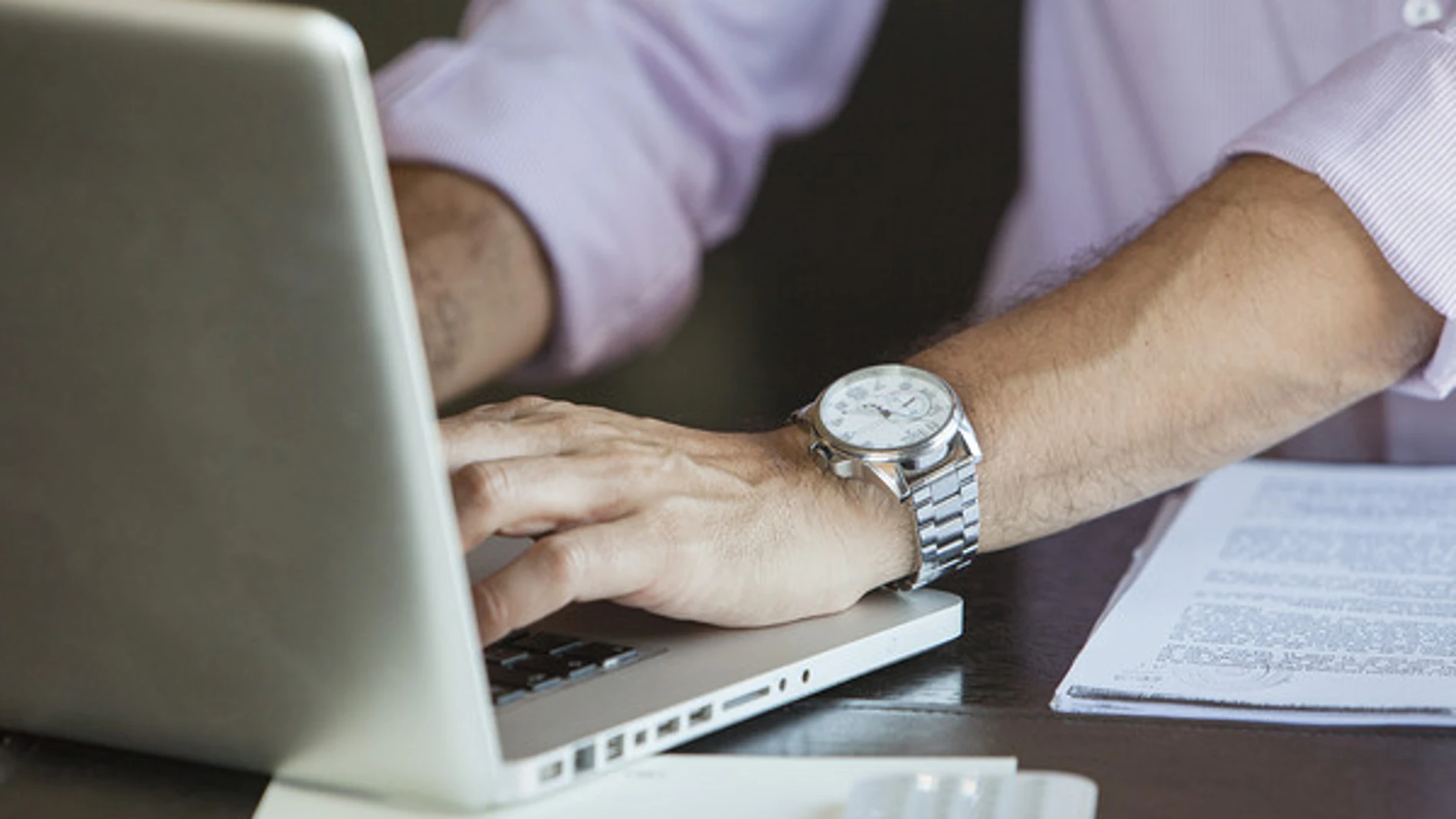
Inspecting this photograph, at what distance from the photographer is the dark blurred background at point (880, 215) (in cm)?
226

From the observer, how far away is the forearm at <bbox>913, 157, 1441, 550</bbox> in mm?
1061

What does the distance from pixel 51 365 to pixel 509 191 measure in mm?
796

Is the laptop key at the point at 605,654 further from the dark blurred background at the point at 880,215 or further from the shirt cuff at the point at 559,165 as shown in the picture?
the dark blurred background at the point at 880,215

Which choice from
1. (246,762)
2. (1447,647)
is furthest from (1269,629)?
(246,762)

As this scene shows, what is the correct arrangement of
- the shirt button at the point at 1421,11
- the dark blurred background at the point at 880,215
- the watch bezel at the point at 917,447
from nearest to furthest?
the watch bezel at the point at 917,447 → the shirt button at the point at 1421,11 → the dark blurred background at the point at 880,215

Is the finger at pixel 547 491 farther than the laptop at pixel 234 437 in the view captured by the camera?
Yes

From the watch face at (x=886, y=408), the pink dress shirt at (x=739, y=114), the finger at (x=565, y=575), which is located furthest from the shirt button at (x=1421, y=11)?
the finger at (x=565, y=575)

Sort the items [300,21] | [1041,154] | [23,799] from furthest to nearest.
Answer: [1041,154], [23,799], [300,21]

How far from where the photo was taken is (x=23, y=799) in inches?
32.8

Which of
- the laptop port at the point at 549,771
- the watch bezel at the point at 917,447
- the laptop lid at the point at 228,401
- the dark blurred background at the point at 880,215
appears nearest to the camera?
the laptop lid at the point at 228,401

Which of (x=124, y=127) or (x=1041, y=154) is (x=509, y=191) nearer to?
(x=1041, y=154)

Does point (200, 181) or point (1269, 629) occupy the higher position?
point (200, 181)

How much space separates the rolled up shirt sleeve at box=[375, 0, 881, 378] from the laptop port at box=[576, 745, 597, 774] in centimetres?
76

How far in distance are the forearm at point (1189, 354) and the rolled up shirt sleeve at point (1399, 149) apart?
15mm
